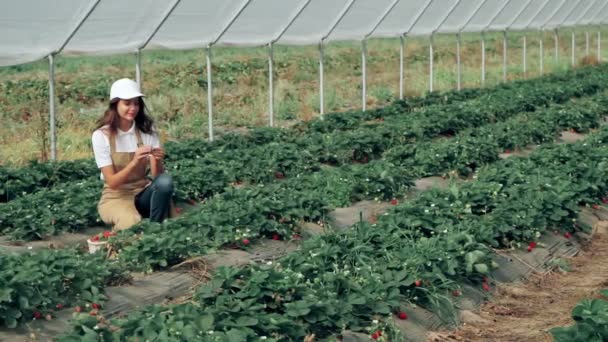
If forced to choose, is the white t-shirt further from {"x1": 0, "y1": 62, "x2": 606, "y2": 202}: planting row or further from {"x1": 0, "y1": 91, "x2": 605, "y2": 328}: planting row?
{"x1": 0, "y1": 62, "x2": 606, "y2": 202}: planting row

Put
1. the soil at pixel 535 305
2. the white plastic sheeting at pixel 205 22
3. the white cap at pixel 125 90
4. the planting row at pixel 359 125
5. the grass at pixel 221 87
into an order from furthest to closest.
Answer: the grass at pixel 221 87, the white plastic sheeting at pixel 205 22, the planting row at pixel 359 125, the white cap at pixel 125 90, the soil at pixel 535 305

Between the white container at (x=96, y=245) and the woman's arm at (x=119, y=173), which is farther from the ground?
the woman's arm at (x=119, y=173)

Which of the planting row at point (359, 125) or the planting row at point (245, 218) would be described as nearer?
the planting row at point (245, 218)

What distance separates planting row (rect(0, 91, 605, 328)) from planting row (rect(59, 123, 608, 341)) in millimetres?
233

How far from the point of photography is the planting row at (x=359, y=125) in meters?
8.72

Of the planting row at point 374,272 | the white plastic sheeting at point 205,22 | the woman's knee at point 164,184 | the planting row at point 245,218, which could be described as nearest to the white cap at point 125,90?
the woman's knee at point 164,184

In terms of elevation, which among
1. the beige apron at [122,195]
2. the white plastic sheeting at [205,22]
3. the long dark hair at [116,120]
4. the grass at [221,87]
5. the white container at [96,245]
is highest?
the white plastic sheeting at [205,22]

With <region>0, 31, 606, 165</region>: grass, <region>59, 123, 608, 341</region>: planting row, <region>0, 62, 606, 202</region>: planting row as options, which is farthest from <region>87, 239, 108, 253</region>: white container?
<region>0, 31, 606, 165</region>: grass

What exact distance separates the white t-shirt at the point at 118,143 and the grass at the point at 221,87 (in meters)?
3.85

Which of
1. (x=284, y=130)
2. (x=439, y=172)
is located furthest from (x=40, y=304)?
(x=284, y=130)

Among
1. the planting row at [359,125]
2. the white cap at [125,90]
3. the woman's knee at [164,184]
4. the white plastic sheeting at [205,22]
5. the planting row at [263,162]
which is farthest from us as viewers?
the white plastic sheeting at [205,22]

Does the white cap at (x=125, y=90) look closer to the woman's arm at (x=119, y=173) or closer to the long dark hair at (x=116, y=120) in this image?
the long dark hair at (x=116, y=120)

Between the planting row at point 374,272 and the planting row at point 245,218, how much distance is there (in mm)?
233

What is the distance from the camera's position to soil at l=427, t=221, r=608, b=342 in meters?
5.22
